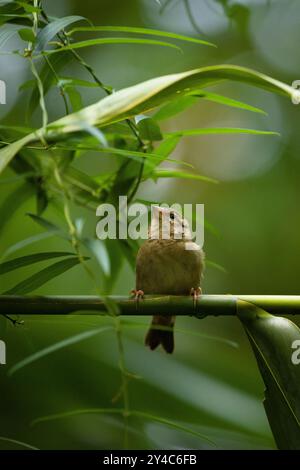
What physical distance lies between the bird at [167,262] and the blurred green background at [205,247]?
0.11 m

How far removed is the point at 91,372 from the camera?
8.26ft

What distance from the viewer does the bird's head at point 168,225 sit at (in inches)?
113

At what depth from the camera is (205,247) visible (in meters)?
3.68

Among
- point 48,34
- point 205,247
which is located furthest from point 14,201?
point 205,247

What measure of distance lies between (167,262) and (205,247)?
90 cm

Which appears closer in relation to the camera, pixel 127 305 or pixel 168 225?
pixel 127 305

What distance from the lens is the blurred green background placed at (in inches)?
93.0

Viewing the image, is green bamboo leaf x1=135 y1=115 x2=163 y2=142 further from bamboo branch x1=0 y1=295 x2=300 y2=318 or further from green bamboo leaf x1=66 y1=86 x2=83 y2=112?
bamboo branch x1=0 y1=295 x2=300 y2=318

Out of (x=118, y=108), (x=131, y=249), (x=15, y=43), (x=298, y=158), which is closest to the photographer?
(x=118, y=108)

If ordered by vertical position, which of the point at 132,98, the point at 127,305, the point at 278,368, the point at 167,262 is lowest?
the point at 278,368

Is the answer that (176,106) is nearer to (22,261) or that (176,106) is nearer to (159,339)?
(22,261)

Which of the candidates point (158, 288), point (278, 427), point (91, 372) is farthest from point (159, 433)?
point (278, 427)

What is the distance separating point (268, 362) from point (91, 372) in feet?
3.91
